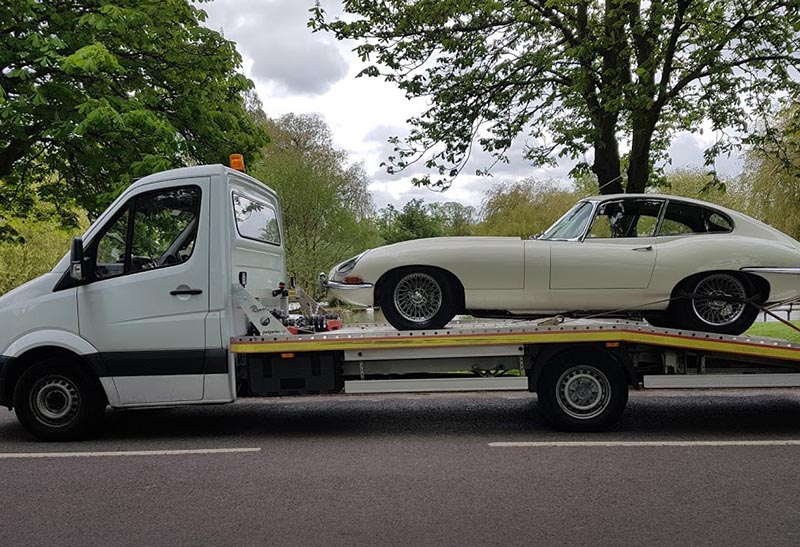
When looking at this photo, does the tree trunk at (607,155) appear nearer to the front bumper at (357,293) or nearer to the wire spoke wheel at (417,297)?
the wire spoke wheel at (417,297)

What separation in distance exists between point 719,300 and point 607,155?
5758 millimetres

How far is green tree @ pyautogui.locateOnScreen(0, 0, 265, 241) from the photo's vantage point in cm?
990

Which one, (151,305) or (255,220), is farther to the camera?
(255,220)

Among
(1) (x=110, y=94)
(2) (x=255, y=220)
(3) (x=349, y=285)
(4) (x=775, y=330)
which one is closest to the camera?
(3) (x=349, y=285)

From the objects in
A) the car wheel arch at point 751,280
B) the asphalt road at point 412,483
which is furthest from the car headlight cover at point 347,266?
the car wheel arch at point 751,280

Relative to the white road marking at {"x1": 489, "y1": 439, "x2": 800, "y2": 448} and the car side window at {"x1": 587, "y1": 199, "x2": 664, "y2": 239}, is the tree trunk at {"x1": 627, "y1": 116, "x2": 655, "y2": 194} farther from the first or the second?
the white road marking at {"x1": 489, "y1": 439, "x2": 800, "y2": 448}

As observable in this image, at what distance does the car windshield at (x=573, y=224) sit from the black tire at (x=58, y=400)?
4817 mm

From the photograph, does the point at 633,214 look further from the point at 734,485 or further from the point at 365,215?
the point at 365,215

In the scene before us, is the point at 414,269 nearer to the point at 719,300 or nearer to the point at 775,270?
the point at 719,300

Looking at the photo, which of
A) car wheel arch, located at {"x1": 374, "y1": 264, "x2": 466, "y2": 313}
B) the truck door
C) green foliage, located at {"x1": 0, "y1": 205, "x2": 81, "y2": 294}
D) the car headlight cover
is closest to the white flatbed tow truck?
the truck door

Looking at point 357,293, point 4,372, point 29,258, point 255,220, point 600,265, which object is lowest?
point 4,372

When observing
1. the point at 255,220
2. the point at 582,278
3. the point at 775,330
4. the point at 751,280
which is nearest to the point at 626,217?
the point at 582,278

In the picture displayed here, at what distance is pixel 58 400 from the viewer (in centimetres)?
618

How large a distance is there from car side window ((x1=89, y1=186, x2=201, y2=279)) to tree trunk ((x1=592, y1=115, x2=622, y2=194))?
742cm
